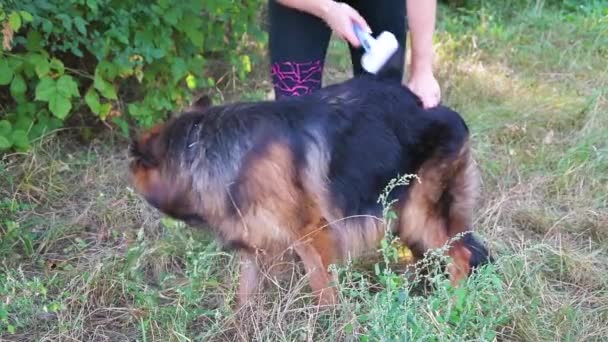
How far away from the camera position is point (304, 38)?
11.1 ft

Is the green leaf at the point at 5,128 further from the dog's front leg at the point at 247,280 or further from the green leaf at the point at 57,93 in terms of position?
the dog's front leg at the point at 247,280

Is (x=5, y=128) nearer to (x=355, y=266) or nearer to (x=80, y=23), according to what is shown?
(x=80, y=23)

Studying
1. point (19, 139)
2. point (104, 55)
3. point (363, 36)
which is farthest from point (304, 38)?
point (19, 139)

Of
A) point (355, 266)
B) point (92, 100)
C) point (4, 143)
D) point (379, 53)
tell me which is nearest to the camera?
point (379, 53)

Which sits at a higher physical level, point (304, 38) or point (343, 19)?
point (343, 19)

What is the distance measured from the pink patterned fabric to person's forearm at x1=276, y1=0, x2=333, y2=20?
0.32 m

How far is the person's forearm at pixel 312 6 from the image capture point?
298cm

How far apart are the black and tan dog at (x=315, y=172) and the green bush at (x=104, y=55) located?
1.40 meters

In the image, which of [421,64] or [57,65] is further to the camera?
[57,65]

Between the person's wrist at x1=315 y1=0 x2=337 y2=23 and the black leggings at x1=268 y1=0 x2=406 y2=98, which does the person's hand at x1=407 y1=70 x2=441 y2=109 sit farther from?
the person's wrist at x1=315 y1=0 x2=337 y2=23

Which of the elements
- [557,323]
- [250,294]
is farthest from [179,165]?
[557,323]

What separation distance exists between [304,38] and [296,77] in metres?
0.18

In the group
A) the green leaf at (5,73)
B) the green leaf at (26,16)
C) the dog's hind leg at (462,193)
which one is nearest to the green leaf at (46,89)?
the green leaf at (5,73)

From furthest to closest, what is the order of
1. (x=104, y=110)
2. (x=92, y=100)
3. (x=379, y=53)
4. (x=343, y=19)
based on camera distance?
(x=104, y=110) → (x=92, y=100) → (x=379, y=53) → (x=343, y=19)
